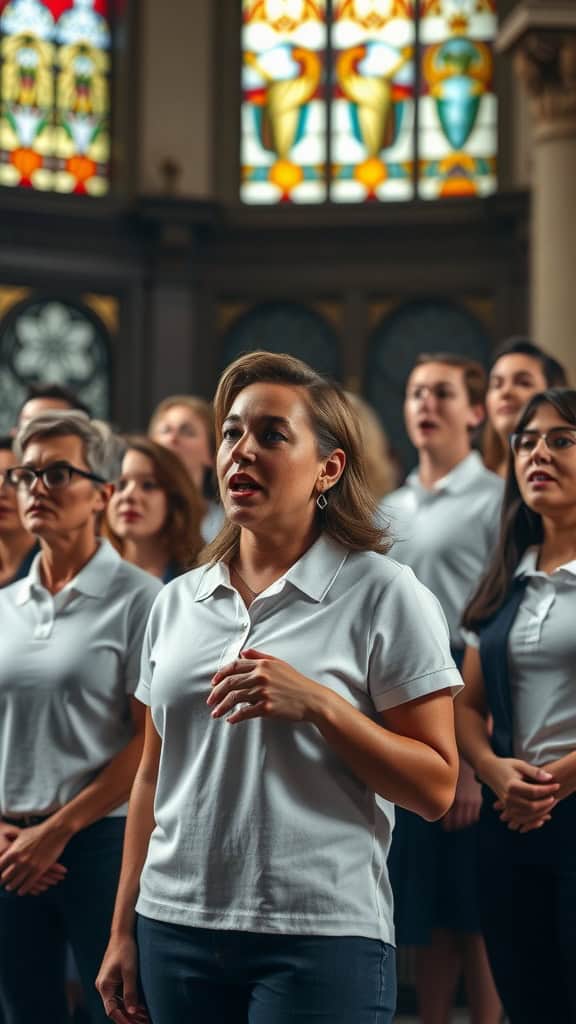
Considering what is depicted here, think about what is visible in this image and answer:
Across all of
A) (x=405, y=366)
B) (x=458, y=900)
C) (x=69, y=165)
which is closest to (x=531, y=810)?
(x=458, y=900)

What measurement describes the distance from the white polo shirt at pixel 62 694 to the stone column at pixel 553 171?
587 cm

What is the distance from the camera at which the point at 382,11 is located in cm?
1127

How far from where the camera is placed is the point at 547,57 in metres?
8.67

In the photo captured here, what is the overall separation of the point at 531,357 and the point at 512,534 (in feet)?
3.44

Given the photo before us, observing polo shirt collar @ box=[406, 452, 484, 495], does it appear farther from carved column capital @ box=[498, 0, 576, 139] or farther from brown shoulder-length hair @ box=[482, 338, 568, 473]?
carved column capital @ box=[498, 0, 576, 139]

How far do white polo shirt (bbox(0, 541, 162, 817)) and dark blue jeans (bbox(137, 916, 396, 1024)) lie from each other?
0.84 metres

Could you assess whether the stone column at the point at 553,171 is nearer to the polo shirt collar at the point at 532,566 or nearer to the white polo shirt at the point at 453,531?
the white polo shirt at the point at 453,531

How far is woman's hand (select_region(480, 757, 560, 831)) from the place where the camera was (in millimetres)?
3018

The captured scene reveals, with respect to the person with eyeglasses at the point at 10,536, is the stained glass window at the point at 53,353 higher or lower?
higher

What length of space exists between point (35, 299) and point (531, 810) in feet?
27.4

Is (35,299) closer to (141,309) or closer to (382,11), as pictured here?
(141,309)

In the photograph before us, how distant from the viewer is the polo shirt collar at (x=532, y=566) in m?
3.16

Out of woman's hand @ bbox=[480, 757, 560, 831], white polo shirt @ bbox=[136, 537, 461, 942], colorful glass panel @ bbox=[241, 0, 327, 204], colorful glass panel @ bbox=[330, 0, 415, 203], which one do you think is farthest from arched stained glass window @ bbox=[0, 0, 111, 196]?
white polo shirt @ bbox=[136, 537, 461, 942]

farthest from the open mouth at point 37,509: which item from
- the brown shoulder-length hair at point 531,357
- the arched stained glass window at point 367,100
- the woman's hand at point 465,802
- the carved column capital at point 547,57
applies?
the arched stained glass window at point 367,100
